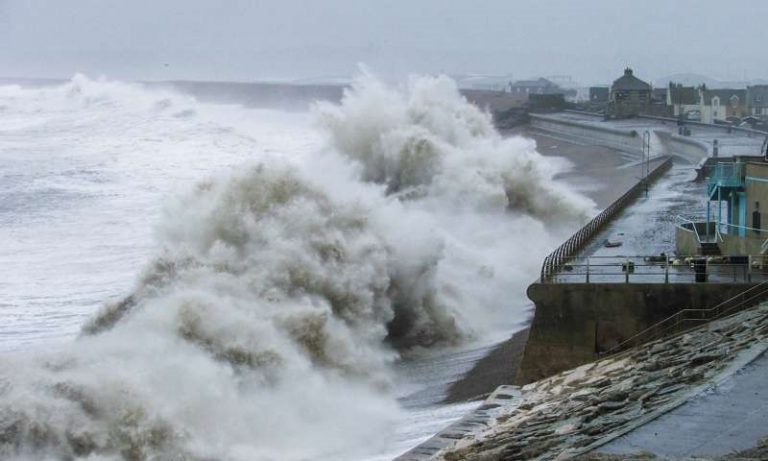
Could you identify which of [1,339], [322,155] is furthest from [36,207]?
[1,339]

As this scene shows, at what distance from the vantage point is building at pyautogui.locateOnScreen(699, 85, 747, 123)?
257ft

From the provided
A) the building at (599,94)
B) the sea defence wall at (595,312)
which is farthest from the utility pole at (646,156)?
the building at (599,94)

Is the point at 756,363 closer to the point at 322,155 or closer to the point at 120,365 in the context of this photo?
the point at 120,365

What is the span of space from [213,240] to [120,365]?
18.2 feet

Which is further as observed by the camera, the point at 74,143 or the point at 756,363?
the point at 74,143

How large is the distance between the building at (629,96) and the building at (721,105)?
3.97 metres

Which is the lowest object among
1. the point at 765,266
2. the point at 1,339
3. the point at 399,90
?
the point at 1,339

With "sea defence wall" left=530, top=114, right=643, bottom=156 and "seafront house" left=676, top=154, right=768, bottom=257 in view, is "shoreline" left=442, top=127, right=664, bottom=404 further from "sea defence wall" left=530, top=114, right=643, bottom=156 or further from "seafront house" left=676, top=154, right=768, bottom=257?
"seafront house" left=676, top=154, right=768, bottom=257

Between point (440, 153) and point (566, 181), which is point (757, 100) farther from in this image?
point (440, 153)

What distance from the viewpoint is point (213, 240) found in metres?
18.4

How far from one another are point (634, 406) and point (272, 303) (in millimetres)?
6540

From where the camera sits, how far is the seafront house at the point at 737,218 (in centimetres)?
1662

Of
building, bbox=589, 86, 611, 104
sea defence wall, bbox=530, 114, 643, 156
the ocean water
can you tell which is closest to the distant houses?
sea defence wall, bbox=530, 114, 643, 156

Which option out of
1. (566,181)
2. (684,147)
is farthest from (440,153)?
(684,147)
